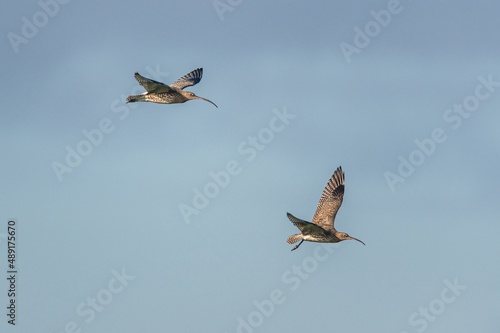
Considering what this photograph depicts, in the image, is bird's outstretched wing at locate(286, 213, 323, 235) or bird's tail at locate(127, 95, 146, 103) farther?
bird's tail at locate(127, 95, 146, 103)

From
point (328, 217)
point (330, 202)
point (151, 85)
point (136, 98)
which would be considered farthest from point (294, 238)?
point (136, 98)

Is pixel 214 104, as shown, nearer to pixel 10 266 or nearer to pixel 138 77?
pixel 138 77

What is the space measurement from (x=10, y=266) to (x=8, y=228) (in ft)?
9.76

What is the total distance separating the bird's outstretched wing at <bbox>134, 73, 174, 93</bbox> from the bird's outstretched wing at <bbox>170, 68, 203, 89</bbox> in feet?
18.7

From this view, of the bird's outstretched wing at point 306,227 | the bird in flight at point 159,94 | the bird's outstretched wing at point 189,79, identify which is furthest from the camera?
the bird's outstretched wing at point 189,79

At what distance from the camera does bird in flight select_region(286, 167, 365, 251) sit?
51594 mm

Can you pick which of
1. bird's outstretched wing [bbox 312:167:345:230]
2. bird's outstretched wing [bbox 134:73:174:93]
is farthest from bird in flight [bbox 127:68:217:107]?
bird's outstretched wing [bbox 312:167:345:230]

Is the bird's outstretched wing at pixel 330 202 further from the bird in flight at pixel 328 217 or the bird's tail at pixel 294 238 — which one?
the bird's tail at pixel 294 238

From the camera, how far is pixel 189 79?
195ft

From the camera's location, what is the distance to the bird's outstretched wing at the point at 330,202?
53125mm

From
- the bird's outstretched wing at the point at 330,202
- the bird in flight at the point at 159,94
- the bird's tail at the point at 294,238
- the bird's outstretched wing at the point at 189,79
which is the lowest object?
the bird's tail at the point at 294,238

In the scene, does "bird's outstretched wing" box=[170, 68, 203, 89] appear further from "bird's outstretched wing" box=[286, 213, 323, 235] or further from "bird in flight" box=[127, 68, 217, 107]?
"bird's outstretched wing" box=[286, 213, 323, 235]

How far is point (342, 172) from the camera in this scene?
178ft

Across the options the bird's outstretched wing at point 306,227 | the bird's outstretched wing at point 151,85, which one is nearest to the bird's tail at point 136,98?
the bird's outstretched wing at point 151,85
